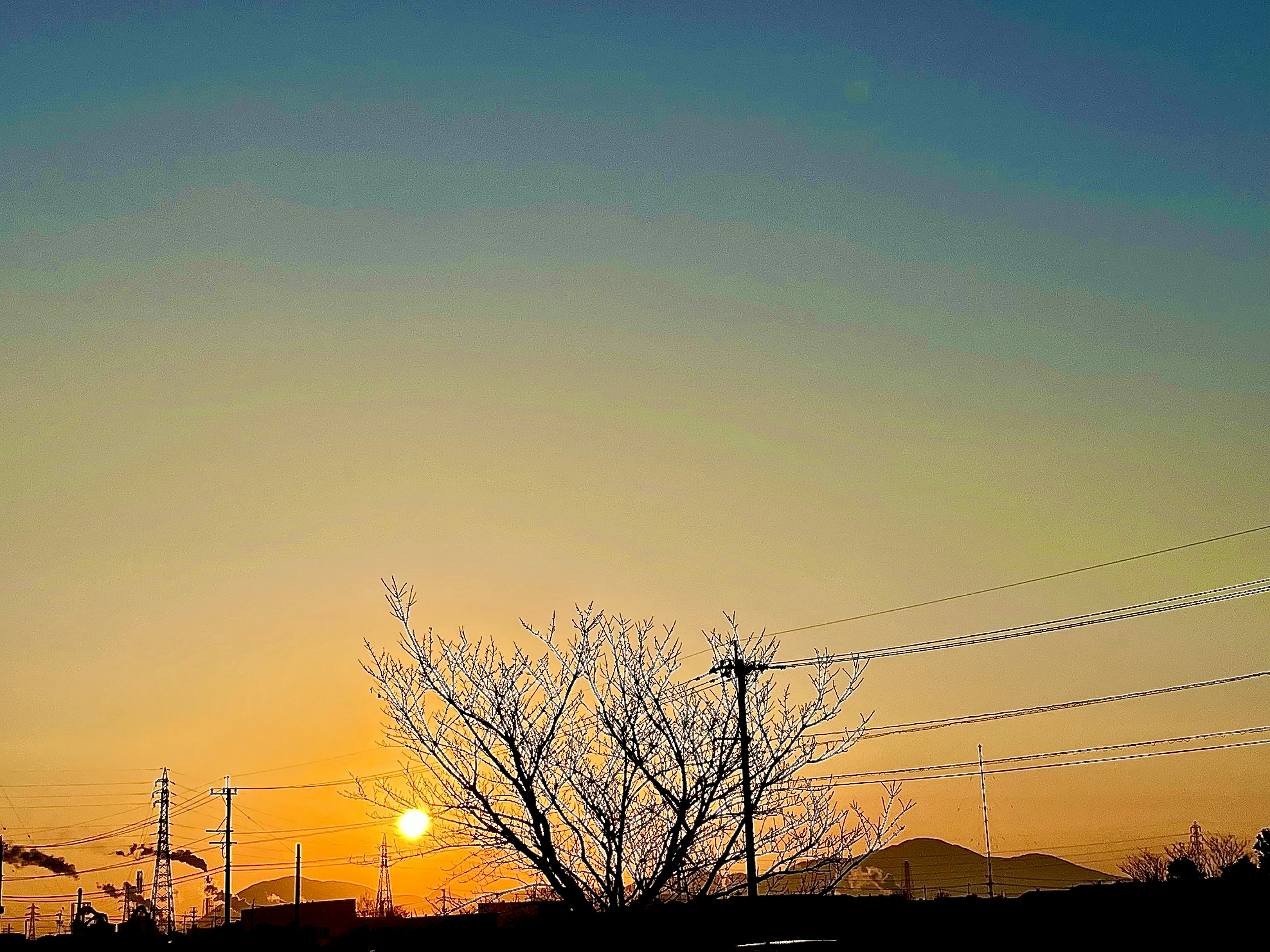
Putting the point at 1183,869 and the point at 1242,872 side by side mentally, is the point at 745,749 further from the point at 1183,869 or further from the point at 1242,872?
the point at 1183,869

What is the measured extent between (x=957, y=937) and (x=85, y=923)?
90.7m

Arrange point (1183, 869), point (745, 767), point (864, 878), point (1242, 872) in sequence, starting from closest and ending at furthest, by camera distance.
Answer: point (745, 767)
point (864, 878)
point (1242, 872)
point (1183, 869)

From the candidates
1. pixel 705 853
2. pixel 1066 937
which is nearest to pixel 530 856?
pixel 705 853

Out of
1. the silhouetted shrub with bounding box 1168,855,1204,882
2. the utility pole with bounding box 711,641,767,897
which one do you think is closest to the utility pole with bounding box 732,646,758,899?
the utility pole with bounding box 711,641,767,897

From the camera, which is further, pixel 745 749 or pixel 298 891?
pixel 298 891

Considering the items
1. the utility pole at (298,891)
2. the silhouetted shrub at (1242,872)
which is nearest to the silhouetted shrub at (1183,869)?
the silhouetted shrub at (1242,872)

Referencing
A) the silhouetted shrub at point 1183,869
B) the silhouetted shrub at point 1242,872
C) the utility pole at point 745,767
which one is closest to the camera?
the utility pole at point 745,767

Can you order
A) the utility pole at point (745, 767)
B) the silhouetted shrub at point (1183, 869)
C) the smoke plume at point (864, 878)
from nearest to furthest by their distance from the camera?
the utility pole at point (745, 767)
the smoke plume at point (864, 878)
the silhouetted shrub at point (1183, 869)

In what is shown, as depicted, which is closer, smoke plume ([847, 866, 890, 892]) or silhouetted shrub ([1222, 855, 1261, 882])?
smoke plume ([847, 866, 890, 892])

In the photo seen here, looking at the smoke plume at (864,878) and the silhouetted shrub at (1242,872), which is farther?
the silhouetted shrub at (1242,872)

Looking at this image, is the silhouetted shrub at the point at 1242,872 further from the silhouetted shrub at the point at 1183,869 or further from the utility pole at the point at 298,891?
the utility pole at the point at 298,891

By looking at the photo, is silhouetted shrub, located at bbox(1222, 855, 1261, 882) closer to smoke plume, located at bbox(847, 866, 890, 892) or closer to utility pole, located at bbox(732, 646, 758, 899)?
smoke plume, located at bbox(847, 866, 890, 892)

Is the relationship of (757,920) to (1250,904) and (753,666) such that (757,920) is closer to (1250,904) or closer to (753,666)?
(753,666)

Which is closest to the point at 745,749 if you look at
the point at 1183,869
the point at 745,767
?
the point at 745,767
